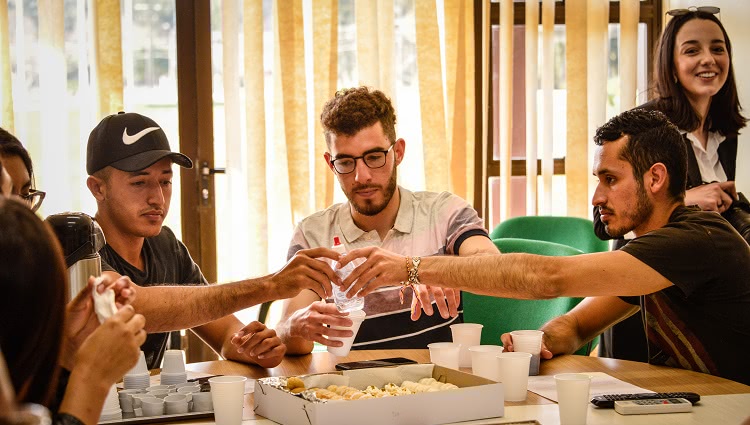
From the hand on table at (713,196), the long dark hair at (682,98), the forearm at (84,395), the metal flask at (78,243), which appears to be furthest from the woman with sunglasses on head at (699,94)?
the forearm at (84,395)

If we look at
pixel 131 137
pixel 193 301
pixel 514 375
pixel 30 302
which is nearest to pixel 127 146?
pixel 131 137

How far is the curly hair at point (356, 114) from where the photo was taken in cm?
292

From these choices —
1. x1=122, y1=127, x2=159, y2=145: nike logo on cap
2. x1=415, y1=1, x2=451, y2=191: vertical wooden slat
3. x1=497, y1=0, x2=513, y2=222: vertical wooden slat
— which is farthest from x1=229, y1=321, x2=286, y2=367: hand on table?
x1=497, y1=0, x2=513, y2=222: vertical wooden slat

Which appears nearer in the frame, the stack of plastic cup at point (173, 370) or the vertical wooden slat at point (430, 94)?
the stack of plastic cup at point (173, 370)

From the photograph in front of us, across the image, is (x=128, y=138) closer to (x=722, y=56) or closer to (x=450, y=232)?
(x=450, y=232)

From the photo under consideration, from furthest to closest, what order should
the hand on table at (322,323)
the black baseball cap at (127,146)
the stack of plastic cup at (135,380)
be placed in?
the black baseball cap at (127,146) < the hand on table at (322,323) < the stack of plastic cup at (135,380)

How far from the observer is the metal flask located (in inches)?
73.9

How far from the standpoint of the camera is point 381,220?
2990 mm

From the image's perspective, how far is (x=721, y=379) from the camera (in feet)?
6.89

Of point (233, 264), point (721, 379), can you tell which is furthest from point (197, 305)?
point (233, 264)

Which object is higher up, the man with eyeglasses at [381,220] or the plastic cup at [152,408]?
the man with eyeglasses at [381,220]

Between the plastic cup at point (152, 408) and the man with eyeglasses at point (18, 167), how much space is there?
949 mm

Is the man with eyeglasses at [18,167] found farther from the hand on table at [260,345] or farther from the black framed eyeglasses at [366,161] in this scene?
the black framed eyeglasses at [366,161]

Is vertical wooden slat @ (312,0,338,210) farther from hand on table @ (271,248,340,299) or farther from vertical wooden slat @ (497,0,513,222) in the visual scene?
hand on table @ (271,248,340,299)
